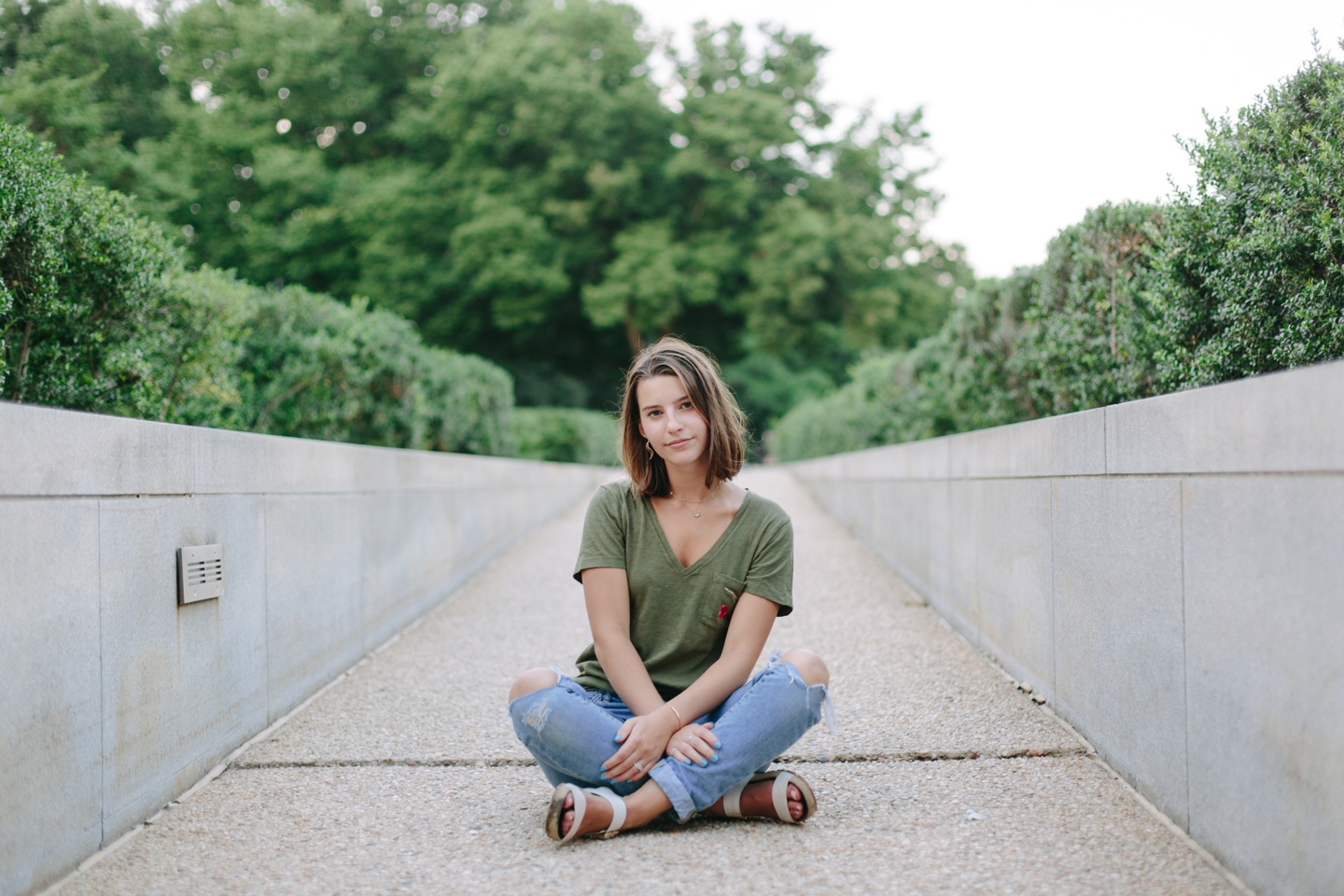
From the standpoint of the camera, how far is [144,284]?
4.37 meters

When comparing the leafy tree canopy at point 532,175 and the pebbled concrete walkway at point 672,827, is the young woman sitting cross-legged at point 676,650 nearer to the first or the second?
the pebbled concrete walkway at point 672,827

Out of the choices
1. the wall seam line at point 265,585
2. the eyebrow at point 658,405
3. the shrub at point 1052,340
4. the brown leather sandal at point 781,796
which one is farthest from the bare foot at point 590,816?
the shrub at point 1052,340

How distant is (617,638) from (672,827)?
21.5 inches

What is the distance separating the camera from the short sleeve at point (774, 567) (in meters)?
2.82

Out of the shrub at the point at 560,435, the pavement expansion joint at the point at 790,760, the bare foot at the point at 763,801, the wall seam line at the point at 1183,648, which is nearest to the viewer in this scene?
the wall seam line at the point at 1183,648

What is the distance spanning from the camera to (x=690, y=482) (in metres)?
2.97

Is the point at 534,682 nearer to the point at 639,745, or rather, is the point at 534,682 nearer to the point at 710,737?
the point at 639,745

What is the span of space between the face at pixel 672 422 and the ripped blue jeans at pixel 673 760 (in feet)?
2.28

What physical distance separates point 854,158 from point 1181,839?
31.4 m

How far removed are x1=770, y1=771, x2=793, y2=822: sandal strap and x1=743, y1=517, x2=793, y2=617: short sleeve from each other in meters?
0.46

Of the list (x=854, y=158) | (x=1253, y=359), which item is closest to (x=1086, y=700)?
(x=1253, y=359)

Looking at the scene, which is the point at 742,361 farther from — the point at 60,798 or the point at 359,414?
the point at 60,798

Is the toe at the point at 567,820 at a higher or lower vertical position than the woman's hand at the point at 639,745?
lower

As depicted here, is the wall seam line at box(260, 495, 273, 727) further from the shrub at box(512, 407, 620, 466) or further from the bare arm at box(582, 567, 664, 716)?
the shrub at box(512, 407, 620, 466)
